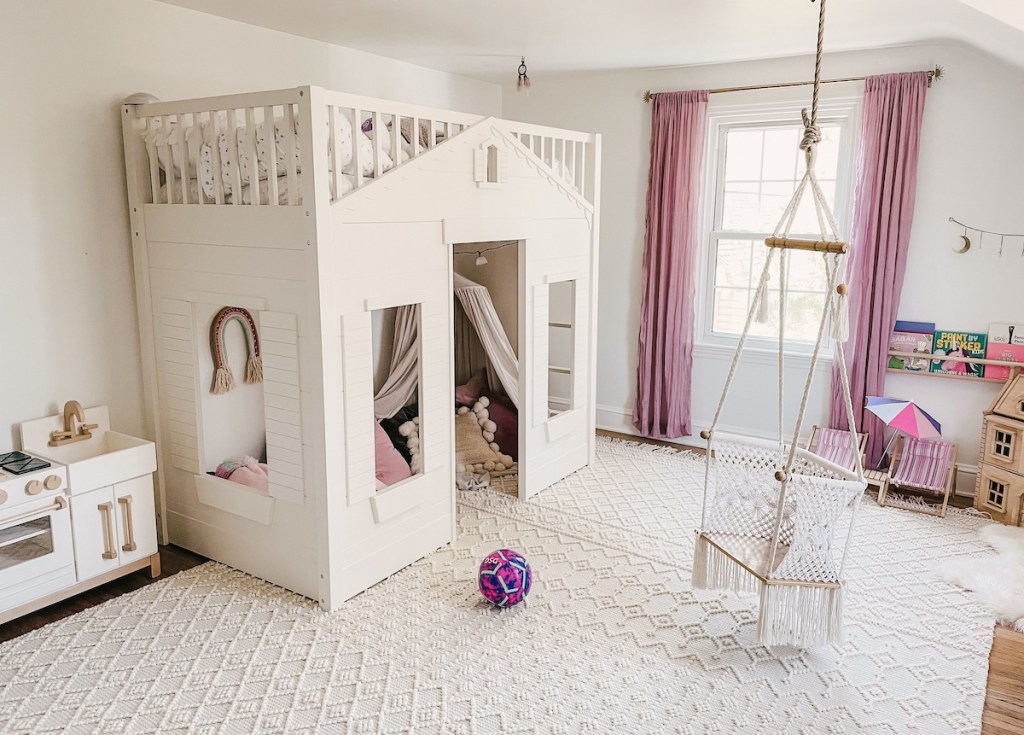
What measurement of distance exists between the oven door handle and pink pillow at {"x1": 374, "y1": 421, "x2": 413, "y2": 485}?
4.46 feet

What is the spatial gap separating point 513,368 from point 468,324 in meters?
0.63

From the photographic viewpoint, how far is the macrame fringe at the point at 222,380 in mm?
3379

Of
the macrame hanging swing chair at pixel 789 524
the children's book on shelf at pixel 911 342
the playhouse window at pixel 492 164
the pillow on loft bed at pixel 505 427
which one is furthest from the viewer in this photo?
the pillow on loft bed at pixel 505 427

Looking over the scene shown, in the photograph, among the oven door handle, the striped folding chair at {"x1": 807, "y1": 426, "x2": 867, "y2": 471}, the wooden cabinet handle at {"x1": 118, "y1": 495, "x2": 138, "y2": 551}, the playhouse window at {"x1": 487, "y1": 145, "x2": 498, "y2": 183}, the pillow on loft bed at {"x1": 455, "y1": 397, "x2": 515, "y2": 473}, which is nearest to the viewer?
the oven door handle

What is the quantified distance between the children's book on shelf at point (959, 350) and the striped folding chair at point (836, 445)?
56 cm

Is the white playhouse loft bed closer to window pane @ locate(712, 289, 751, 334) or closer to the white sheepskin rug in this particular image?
window pane @ locate(712, 289, 751, 334)

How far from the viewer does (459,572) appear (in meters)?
3.25

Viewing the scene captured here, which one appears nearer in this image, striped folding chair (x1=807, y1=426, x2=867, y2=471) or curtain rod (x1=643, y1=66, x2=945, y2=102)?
curtain rod (x1=643, y1=66, x2=945, y2=102)

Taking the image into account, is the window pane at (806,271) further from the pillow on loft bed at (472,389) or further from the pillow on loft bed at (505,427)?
the pillow on loft bed at (472,389)

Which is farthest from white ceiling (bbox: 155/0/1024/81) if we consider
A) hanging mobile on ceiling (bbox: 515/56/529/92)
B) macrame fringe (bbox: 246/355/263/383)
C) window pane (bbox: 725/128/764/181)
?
macrame fringe (bbox: 246/355/263/383)

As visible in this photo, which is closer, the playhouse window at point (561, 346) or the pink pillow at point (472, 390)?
the playhouse window at point (561, 346)

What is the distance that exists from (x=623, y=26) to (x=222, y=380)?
8.15ft

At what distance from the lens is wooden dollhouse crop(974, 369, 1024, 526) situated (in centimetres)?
374

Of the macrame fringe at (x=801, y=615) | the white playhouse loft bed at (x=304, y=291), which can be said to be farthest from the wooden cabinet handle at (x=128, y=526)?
the macrame fringe at (x=801, y=615)
